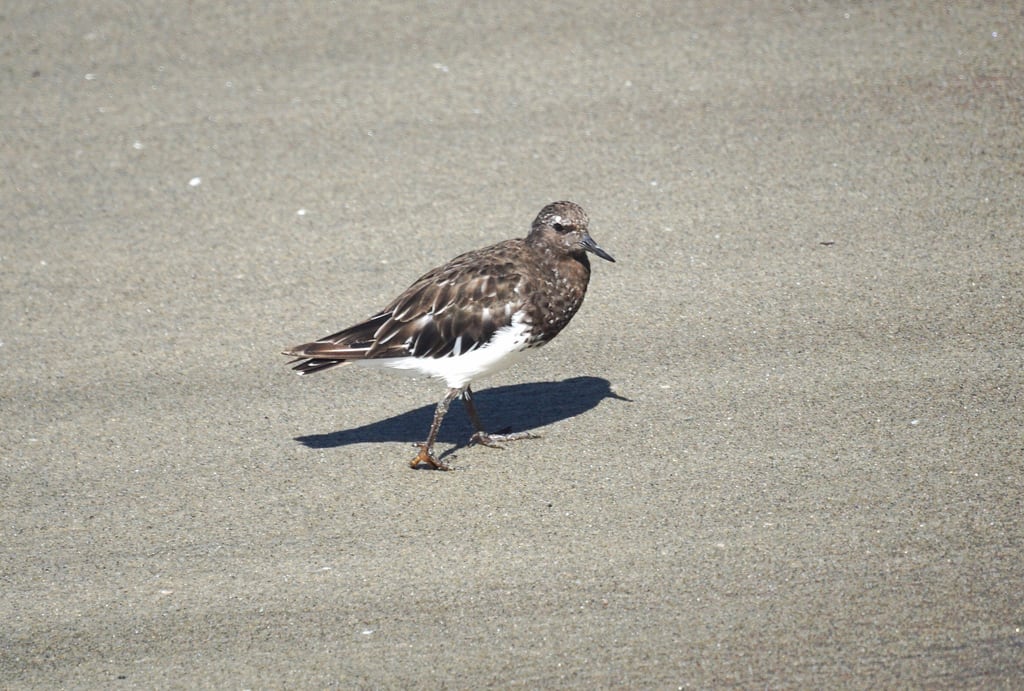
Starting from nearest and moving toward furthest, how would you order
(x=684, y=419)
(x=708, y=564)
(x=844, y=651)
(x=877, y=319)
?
(x=844, y=651) → (x=708, y=564) → (x=684, y=419) → (x=877, y=319)

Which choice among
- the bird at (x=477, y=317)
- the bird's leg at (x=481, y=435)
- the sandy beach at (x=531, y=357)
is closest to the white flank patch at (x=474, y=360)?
the bird at (x=477, y=317)

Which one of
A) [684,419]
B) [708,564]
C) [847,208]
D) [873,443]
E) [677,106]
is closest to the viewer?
[708,564]

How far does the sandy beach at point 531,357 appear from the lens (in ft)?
19.5

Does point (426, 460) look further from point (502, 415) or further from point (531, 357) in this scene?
point (531, 357)

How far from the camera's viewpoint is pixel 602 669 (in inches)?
219

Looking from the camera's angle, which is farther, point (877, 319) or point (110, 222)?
point (110, 222)

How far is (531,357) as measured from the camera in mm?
8758

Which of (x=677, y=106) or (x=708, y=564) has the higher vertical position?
(x=677, y=106)

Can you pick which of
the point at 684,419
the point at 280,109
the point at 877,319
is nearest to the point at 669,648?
the point at 684,419

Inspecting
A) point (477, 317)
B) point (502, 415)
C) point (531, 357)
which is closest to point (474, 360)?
point (477, 317)

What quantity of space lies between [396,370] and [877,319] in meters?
3.51

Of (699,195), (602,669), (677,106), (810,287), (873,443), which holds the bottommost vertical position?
(602,669)

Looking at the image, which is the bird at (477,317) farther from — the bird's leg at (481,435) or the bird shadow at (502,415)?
the bird shadow at (502,415)

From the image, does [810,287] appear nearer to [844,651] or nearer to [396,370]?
[396,370]
